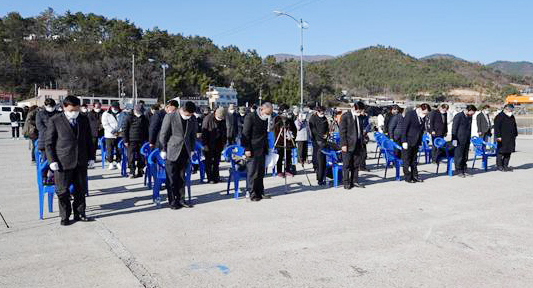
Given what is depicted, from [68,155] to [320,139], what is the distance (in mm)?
5470

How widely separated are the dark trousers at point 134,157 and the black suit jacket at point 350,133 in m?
4.60

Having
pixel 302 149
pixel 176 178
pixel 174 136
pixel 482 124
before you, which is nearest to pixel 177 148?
pixel 174 136

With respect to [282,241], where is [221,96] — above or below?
above

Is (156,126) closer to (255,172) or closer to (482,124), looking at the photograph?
(255,172)

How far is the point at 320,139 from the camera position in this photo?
1045 cm

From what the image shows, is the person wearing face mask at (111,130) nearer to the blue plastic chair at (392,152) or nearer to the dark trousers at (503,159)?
the blue plastic chair at (392,152)

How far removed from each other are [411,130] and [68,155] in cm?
696

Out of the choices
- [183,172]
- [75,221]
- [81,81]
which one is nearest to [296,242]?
[183,172]

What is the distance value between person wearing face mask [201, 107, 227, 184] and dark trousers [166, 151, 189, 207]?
255 cm

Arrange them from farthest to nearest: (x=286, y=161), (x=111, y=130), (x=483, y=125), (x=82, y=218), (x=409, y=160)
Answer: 1. (x=483, y=125)
2. (x=111, y=130)
3. (x=286, y=161)
4. (x=409, y=160)
5. (x=82, y=218)

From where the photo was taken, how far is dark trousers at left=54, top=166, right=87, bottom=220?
6586 millimetres

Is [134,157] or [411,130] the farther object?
[134,157]

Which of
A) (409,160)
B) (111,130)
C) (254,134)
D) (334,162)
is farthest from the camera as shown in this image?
(111,130)

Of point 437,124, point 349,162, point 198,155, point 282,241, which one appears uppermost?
point 437,124
